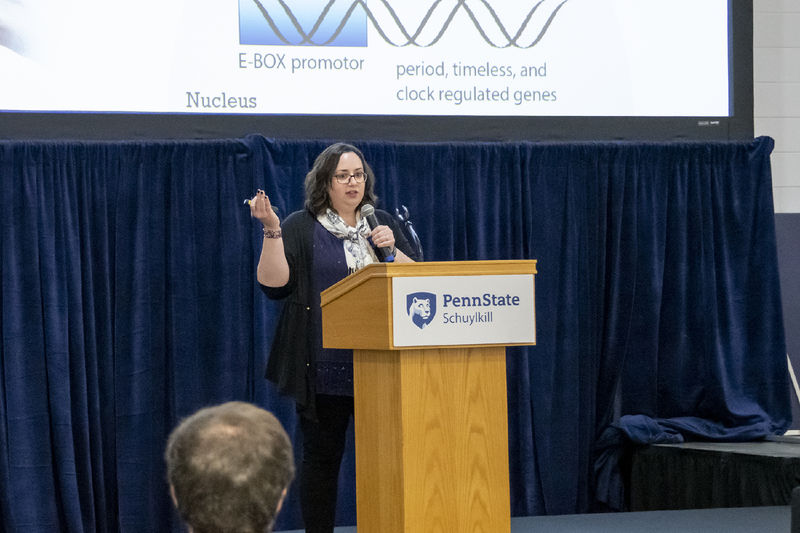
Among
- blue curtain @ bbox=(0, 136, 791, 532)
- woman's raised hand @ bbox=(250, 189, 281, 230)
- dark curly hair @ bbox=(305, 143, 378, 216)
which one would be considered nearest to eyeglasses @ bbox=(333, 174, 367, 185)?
dark curly hair @ bbox=(305, 143, 378, 216)

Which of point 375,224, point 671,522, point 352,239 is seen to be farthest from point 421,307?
point 671,522

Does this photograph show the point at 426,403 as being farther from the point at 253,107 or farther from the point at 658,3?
the point at 658,3

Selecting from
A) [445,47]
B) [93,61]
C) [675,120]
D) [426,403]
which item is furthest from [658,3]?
[426,403]

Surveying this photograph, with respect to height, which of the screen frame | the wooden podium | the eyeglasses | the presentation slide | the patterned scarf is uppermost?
the presentation slide

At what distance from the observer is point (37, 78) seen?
4.19 m

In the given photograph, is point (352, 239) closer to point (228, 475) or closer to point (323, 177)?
point (323, 177)

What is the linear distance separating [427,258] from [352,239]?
1.36 m

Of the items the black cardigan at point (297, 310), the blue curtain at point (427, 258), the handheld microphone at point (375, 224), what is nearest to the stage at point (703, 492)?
the blue curtain at point (427, 258)

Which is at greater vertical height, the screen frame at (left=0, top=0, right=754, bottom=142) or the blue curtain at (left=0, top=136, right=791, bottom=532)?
the screen frame at (left=0, top=0, right=754, bottom=142)

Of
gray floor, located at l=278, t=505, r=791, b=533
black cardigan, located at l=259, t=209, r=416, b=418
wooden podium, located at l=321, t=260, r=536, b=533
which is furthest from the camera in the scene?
gray floor, located at l=278, t=505, r=791, b=533

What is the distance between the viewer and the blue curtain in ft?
13.8

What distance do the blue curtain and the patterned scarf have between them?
3.88 feet

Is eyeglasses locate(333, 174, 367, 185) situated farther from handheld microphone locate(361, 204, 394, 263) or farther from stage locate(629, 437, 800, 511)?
stage locate(629, 437, 800, 511)

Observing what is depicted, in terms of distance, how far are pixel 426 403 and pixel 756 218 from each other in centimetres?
290
